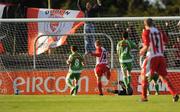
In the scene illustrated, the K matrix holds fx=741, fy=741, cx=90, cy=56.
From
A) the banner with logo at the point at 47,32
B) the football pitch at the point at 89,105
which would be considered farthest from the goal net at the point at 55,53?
the football pitch at the point at 89,105

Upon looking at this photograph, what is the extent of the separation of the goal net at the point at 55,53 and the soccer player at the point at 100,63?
82 centimetres

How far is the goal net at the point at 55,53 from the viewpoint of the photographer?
1037 inches

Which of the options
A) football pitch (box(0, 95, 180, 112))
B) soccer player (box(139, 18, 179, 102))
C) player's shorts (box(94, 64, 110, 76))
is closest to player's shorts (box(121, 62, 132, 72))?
player's shorts (box(94, 64, 110, 76))

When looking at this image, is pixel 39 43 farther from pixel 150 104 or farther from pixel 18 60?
pixel 150 104

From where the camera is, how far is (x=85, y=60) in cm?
2678

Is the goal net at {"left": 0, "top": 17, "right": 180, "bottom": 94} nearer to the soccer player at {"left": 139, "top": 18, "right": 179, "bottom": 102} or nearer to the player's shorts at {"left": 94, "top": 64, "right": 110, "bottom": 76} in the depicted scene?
the player's shorts at {"left": 94, "top": 64, "right": 110, "bottom": 76}

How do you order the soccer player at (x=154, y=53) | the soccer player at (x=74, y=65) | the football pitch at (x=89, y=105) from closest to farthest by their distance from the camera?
the football pitch at (x=89, y=105) → the soccer player at (x=154, y=53) → the soccer player at (x=74, y=65)

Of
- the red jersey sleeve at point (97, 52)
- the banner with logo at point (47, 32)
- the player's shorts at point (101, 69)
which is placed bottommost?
the player's shorts at point (101, 69)

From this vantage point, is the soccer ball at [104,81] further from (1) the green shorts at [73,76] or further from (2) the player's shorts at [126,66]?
(2) the player's shorts at [126,66]

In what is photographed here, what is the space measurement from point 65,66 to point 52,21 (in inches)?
81.1

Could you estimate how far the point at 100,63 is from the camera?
25.4 metres

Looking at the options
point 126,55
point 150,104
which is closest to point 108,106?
point 150,104

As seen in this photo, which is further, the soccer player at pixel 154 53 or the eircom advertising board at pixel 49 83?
the eircom advertising board at pixel 49 83

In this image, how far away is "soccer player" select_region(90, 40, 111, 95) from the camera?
81.9ft
